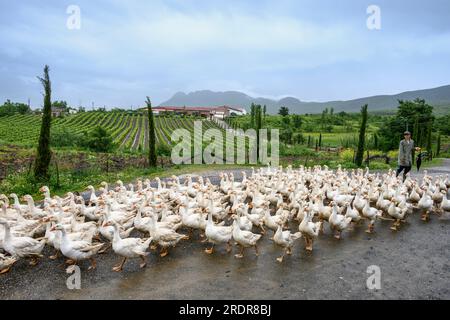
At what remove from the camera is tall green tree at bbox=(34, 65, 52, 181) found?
1596cm

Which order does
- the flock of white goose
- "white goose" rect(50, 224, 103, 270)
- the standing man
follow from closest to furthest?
"white goose" rect(50, 224, 103, 270) → the flock of white goose → the standing man

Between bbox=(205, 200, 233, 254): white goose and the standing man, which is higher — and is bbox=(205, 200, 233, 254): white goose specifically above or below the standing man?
below

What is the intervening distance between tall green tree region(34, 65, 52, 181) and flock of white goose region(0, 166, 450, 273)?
6.30 metres

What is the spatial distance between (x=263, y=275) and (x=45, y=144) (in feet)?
45.2

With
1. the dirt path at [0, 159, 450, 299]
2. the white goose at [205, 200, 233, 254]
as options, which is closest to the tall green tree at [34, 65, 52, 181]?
the dirt path at [0, 159, 450, 299]

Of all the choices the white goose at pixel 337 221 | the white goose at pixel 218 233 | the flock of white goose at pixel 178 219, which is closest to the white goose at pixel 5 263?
the flock of white goose at pixel 178 219

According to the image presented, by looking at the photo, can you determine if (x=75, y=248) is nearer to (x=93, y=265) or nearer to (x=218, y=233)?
(x=93, y=265)

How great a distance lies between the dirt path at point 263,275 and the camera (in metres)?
6.13

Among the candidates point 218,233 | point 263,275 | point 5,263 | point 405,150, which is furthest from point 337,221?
point 5,263

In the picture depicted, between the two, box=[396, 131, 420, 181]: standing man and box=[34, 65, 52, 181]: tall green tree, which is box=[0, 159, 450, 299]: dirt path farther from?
box=[34, 65, 52, 181]: tall green tree

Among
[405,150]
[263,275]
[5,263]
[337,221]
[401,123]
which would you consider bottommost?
[263,275]

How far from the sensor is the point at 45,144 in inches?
641
